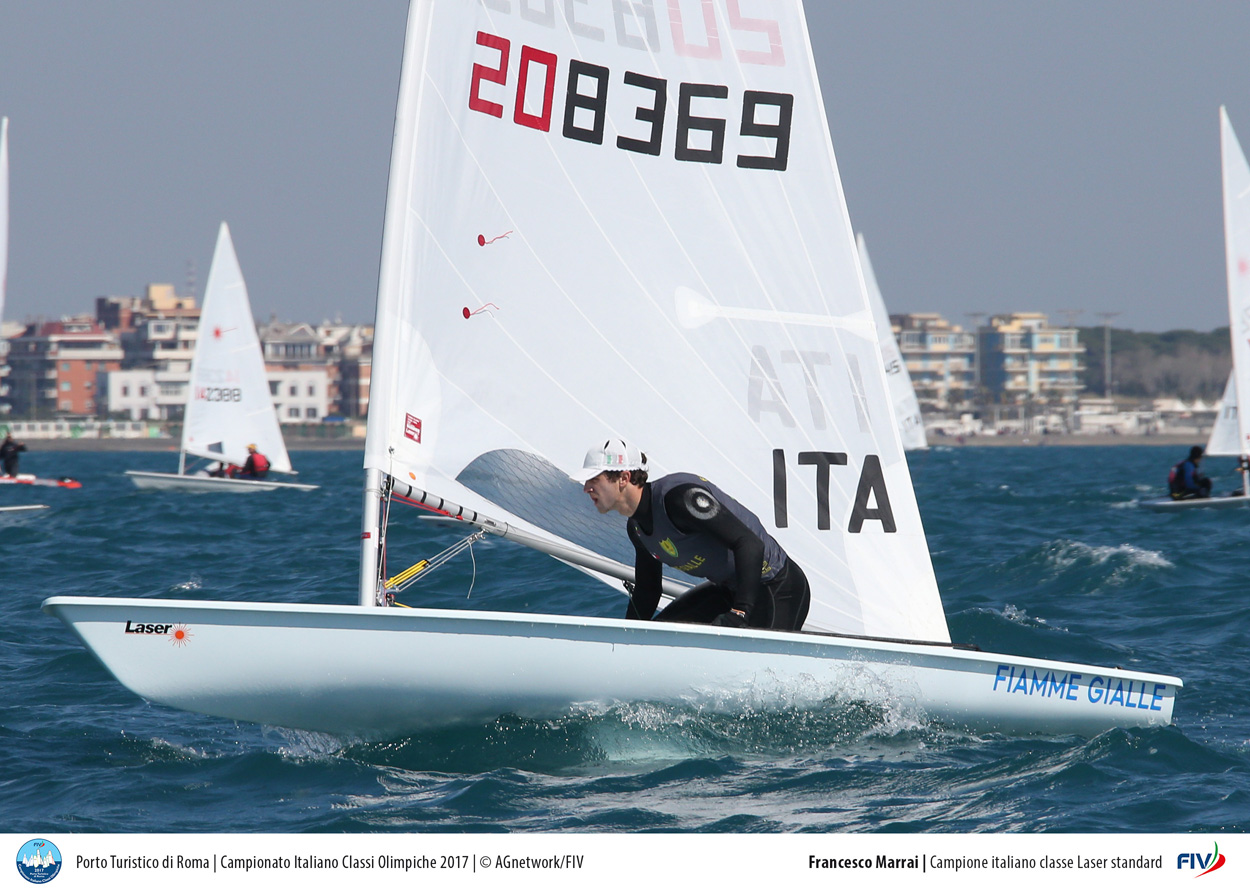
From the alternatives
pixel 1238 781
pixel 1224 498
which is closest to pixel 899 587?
pixel 1238 781

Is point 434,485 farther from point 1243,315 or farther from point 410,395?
point 1243,315

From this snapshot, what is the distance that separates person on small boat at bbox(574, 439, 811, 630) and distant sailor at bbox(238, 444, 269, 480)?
817 inches

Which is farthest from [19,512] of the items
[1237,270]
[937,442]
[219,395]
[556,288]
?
[937,442]

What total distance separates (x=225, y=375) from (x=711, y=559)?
21.9m

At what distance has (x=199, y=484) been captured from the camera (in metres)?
24.4

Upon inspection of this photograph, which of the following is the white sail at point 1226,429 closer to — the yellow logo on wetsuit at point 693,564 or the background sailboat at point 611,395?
the background sailboat at point 611,395

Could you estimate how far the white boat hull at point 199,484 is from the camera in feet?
79.6

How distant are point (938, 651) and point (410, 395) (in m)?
2.34

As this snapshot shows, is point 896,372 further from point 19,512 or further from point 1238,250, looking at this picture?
point 19,512

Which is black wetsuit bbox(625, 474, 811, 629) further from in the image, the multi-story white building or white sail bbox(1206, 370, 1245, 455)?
the multi-story white building

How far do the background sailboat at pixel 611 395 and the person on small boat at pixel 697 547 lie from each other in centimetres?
33

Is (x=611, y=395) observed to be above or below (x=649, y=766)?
above
